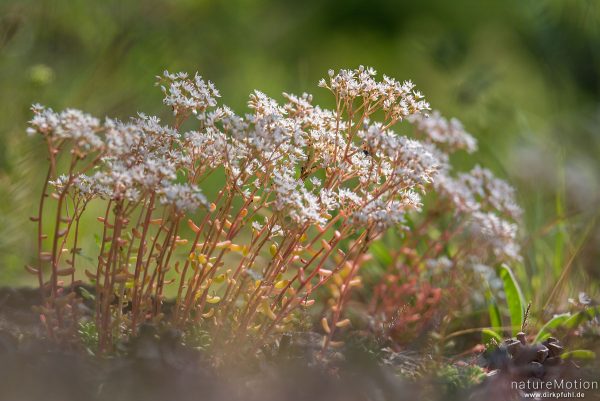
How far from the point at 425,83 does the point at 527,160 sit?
2.17 meters

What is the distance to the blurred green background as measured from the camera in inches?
75.8

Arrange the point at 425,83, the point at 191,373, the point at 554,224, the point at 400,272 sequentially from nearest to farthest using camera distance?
the point at 191,373 < the point at 400,272 < the point at 554,224 < the point at 425,83

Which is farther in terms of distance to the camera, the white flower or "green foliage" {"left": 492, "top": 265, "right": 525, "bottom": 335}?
→ "green foliage" {"left": 492, "top": 265, "right": 525, "bottom": 335}

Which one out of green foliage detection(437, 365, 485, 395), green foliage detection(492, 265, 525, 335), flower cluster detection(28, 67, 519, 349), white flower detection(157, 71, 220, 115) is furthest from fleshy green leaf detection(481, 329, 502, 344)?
white flower detection(157, 71, 220, 115)

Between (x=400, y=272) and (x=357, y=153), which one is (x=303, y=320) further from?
(x=400, y=272)

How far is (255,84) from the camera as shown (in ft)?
13.4

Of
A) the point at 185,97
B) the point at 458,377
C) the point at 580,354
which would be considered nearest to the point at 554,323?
the point at 580,354

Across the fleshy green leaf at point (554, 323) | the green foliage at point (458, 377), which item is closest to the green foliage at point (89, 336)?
the green foliage at point (458, 377)

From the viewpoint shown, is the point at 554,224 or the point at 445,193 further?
the point at 554,224

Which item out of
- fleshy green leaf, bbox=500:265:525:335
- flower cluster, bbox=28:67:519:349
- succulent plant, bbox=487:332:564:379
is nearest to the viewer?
flower cluster, bbox=28:67:519:349

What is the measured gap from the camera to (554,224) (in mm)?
1979

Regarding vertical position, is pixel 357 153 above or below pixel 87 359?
above

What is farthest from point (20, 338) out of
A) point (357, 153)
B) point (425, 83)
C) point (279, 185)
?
point (425, 83)

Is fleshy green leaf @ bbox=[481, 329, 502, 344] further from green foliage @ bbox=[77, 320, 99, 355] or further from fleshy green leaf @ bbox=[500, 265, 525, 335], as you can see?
green foliage @ bbox=[77, 320, 99, 355]
